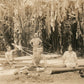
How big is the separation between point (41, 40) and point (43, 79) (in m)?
0.54

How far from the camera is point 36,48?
7.23 feet

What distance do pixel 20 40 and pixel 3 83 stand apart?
2.09 feet

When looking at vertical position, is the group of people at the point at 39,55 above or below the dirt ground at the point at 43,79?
above

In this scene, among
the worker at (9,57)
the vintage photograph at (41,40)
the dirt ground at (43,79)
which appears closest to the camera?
the dirt ground at (43,79)

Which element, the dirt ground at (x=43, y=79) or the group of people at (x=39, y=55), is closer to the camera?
the dirt ground at (x=43, y=79)

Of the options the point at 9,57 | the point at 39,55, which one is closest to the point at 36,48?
the point at 39,55

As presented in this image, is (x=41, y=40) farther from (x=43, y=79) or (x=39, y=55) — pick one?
(x=43, y=79)

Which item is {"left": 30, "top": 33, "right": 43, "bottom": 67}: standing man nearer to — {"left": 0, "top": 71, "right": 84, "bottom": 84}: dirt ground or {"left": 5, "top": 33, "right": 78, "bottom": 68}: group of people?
{"left": 5, "top": 33, "right": 78, "bottom": 68}: group of people

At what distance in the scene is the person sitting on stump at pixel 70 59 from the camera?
2.12 m

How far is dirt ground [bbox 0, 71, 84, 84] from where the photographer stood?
1891mm

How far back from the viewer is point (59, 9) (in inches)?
95.6

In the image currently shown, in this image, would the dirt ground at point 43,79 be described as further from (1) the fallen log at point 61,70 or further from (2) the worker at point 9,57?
(2) the worker at point 9,57

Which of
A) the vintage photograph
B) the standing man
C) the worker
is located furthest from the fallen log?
Result: the worker

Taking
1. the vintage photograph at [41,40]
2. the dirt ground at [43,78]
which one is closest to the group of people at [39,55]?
the vintage photograph at [41,40]
